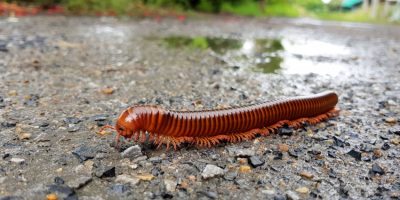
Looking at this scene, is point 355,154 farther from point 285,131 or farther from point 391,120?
point 391,120

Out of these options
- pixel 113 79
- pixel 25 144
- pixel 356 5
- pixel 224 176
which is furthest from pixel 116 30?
pixel 356 5

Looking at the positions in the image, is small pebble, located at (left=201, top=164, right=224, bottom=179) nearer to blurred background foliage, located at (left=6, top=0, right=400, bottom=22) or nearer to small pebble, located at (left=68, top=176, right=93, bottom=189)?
small pebble, located at (left=68, top=176, right=93, bottom=189)

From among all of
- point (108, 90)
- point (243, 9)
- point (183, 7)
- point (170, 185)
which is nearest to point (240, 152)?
point (170, 185)

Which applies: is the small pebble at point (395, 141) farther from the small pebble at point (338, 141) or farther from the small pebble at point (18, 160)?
the small pebble at point (18, 160)

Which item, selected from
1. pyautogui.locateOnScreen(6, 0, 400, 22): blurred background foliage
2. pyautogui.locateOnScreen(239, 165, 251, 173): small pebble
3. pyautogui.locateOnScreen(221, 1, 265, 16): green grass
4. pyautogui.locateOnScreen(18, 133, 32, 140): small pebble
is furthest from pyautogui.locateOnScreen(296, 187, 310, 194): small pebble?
pyautogui.locateOnScreen(221, 1, 265, 16): green grass

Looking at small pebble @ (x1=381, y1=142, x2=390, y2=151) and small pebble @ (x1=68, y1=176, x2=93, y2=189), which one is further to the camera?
small pebble @ (x1=381, y1=142, x2=390, y2=151)

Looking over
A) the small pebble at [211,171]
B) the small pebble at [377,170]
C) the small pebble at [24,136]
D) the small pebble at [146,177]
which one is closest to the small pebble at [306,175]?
the small pebble at [377,170]
